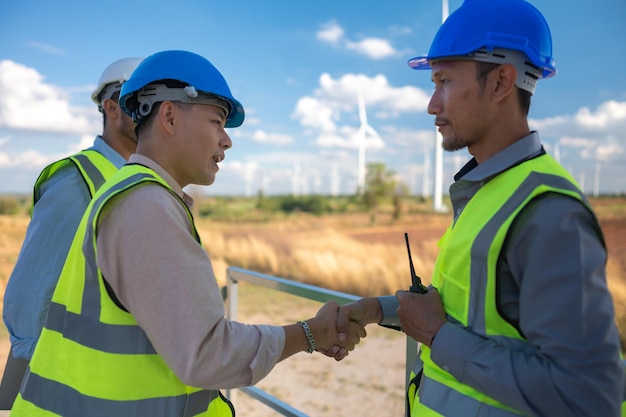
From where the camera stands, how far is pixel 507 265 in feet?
4.32

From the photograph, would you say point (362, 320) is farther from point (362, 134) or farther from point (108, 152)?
point (362, 134)

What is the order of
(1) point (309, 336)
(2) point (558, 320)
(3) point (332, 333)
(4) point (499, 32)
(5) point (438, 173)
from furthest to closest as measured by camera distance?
(5) point (438, 173) → (3) point (332, 333) → (1) point (309, 336) → (4) point (499, 32) → (2) point (558, 320)

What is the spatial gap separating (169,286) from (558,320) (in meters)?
0.98

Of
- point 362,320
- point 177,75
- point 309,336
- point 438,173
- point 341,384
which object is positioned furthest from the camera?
point 438,173

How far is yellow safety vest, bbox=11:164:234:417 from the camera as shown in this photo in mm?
1489

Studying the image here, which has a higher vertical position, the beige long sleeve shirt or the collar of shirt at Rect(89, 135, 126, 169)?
the collar of shirt at Rect(89, 135, 126, 169)

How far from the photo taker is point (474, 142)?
62.8 inches

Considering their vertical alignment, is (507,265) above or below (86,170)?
below

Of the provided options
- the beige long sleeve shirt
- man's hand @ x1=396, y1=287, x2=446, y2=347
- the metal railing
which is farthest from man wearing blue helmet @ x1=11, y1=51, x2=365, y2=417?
the metal railing

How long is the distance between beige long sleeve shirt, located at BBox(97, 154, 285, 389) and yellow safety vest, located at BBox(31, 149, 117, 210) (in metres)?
0.95

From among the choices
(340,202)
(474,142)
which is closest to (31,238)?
(474,142)

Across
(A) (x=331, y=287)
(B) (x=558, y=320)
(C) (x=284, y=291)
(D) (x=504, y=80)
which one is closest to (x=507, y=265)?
(B) (x=558, y=320)

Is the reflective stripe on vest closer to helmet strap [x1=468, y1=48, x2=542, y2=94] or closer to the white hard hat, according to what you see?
the white hard hat

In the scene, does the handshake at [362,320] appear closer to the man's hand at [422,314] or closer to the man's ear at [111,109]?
the man's hand at [422,314]
